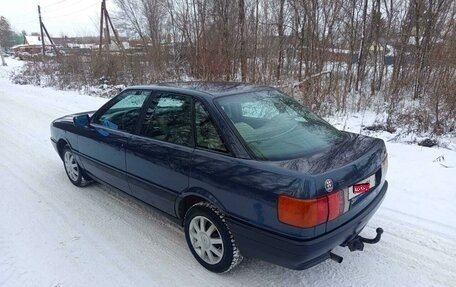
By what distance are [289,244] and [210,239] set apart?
2.73ft

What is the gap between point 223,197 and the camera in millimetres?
2586

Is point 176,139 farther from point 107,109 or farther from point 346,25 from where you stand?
point 346,25

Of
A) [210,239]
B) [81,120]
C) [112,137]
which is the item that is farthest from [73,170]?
[210,239]

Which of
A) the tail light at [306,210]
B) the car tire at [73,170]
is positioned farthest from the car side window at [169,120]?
the car tire at [73,170]

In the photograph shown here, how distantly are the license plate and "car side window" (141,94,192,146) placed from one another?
1362 millimetres

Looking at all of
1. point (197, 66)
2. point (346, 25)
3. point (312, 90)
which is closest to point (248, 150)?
point (312, 90)

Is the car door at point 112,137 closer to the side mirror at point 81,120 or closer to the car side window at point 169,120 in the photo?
the side mirror at point 81,120

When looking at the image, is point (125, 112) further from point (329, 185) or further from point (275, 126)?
point (329, 185)

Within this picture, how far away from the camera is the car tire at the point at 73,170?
459 centimetres

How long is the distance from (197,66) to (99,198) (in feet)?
27.0

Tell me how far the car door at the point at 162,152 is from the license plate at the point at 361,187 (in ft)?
4.33

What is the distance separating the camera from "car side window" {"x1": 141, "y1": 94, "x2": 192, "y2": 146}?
119 inches

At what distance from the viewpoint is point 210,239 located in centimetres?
287

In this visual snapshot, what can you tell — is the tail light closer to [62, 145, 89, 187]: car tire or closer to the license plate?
the license plate
